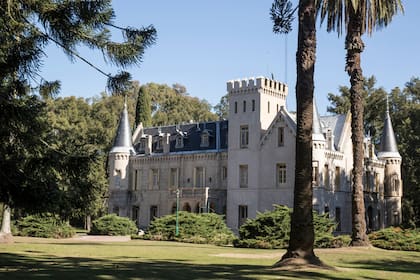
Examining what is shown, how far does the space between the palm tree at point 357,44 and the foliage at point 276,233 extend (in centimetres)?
208

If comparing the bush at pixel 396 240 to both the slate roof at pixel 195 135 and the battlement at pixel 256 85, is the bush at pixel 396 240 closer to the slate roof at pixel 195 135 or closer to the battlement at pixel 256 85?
the battlement at pixel 256 85

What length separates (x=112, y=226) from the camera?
4606 centimetres

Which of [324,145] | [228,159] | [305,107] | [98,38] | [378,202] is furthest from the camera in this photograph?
[378,202]

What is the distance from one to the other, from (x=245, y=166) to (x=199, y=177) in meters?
5.67

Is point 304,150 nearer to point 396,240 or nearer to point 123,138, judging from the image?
point 396,240

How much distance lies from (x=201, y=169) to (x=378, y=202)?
54.7 feet

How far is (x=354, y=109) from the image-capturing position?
30.2 metres

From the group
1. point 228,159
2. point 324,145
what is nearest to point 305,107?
point 324,145

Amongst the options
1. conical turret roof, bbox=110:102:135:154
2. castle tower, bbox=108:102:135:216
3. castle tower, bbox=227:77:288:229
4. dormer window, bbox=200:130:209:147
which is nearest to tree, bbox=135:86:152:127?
conical turret roof, bbox=110:102:135:154

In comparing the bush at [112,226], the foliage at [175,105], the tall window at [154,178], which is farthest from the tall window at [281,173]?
the foliage at [175,105]

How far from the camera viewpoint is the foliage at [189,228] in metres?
38.3

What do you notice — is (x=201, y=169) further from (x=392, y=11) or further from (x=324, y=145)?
(x=392, y=11)

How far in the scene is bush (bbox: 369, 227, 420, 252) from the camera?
30.7 m

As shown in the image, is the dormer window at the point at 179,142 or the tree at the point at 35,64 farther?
the dormer window at the point at 179,142
